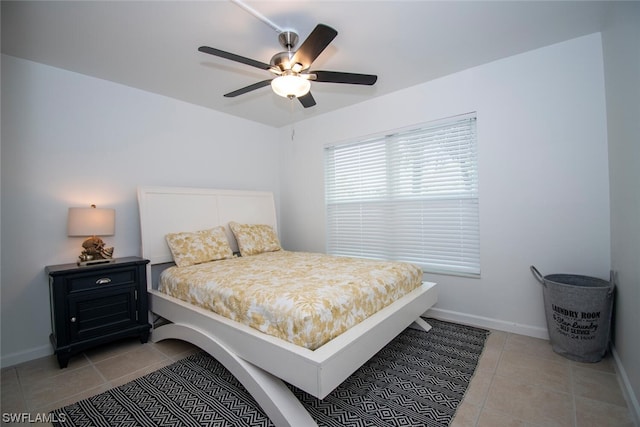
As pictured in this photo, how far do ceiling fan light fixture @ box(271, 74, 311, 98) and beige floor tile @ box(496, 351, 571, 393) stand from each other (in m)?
2.46

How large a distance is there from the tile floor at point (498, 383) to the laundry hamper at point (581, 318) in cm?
10

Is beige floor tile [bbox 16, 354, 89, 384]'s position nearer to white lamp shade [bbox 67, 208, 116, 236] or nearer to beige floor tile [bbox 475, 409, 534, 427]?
white lamp shade [bbox 67, 208, 116, 236]

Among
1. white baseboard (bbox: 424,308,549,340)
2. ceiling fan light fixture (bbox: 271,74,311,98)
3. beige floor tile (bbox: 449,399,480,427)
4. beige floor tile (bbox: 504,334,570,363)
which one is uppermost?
ceiling fan light fixture (bbox: 271,74,311,98)

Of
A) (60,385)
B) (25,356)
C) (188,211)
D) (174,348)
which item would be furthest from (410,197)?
(25,356)

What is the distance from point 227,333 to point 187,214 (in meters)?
1.81

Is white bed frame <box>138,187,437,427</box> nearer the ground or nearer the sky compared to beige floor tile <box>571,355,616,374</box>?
nearer the sky

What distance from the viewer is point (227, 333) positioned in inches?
73.2

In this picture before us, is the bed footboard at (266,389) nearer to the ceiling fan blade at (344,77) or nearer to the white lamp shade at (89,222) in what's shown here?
the white lamp shade at (89,222)

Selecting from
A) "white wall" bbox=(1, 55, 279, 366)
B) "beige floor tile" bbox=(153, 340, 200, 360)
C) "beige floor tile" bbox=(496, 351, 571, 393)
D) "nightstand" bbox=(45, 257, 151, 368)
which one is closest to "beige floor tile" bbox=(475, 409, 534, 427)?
"beige floor tile" bbox=(496, 351, 571, 393)

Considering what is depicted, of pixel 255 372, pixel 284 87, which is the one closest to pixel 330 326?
pixel 255 372

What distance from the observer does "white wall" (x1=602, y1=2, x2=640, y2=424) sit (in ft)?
5.25

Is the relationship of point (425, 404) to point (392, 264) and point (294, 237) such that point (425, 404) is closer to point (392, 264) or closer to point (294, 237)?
point (392, 264)

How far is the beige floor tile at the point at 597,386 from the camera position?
1.71 meters

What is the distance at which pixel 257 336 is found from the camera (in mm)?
1642
